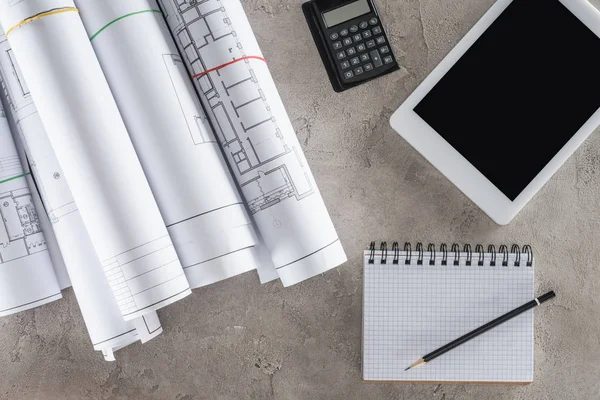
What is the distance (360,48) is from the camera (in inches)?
31.1

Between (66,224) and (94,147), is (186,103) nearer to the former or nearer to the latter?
(94,147)

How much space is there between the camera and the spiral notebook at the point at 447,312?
0.83m

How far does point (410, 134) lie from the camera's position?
80 cm

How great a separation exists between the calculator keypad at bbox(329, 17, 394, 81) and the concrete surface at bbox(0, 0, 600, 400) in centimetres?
3

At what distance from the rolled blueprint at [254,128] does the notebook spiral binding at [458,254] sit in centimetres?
16

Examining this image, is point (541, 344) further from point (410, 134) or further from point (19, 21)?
point (19, 21)

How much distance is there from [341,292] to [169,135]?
14.2 inches

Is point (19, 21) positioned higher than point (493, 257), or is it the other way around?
point (19, 21)

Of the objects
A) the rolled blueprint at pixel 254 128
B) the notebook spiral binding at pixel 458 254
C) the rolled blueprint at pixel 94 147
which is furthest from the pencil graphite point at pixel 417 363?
the rolled blueprint at pixel 94 147

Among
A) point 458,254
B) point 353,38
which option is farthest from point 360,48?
point 458,254

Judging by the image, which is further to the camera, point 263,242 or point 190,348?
point 190,348

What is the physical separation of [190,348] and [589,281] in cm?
62

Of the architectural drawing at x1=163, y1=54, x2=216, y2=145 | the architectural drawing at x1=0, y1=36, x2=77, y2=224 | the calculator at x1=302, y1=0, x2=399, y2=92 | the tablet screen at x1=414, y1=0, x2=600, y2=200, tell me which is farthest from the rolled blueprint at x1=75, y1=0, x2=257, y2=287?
the tablet screen at x1=414, y1=0, x2=600, y2=200

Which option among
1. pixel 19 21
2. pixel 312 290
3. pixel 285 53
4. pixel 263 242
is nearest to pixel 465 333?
pixel 312 290
